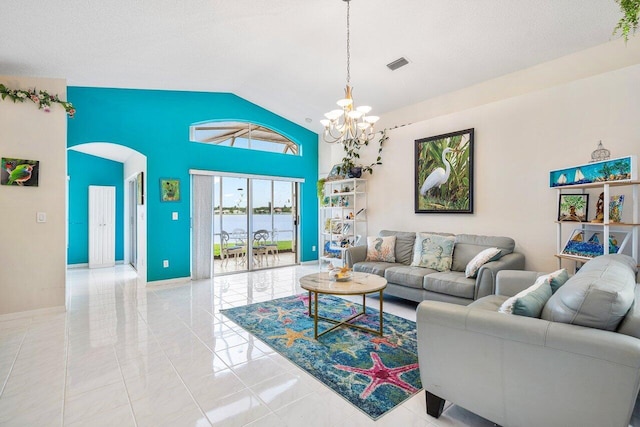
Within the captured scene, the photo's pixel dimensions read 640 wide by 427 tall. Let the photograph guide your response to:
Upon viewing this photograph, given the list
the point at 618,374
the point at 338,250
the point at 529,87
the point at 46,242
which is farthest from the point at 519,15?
the point at 46,242

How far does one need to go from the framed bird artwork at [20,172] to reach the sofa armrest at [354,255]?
4.08 metres

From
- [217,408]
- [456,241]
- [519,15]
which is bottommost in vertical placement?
[217,408]

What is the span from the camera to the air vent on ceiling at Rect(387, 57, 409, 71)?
4.13 metres

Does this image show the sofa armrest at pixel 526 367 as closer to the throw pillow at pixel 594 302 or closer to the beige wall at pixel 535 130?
the throw pillow at pixel 594 302

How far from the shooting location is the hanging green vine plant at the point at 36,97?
351cm

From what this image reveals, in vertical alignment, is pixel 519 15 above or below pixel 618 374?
above

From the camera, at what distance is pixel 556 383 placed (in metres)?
1.46

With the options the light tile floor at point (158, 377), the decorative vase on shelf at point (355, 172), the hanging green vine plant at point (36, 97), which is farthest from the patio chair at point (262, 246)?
the hanging green vine plant at point (36, 97)

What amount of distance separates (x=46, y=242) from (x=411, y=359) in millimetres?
4356

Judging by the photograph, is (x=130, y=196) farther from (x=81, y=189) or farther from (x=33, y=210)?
(x=33, y=210)

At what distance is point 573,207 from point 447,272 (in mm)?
1498

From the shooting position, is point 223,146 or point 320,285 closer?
point 320,285

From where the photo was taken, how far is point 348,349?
2.79 meters

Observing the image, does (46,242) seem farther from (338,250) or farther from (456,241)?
(456,241)
